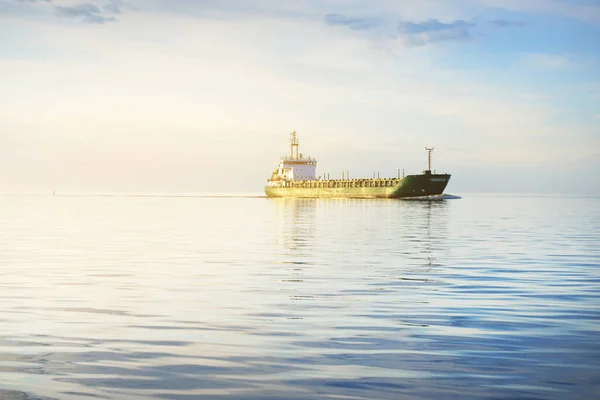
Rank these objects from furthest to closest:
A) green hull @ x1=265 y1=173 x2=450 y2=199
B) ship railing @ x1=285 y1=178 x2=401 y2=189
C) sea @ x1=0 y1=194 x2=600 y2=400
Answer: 1. ship railing @ x1=285 y1=178 x2=401 y2=189
2. green hull @ x1=265 y1=173 x2=450 y2=199
3. sea @ x1=0 y1=194 x2=600 y2=400

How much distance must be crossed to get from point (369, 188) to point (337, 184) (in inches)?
464

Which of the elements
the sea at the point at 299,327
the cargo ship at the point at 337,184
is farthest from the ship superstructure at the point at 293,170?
the sea at the point at 299,327

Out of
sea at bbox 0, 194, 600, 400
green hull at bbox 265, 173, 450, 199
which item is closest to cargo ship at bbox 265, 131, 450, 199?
green hull at bbox 265, 173, 450, 199

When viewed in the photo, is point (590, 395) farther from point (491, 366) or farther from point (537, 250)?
point (537, 250)

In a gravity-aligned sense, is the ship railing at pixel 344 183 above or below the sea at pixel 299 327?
above

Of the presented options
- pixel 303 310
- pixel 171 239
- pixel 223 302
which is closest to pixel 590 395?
pixel 303 310

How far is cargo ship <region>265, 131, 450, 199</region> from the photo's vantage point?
130 metres

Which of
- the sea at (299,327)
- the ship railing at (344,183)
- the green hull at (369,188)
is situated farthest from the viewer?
the ship railing at (344,183)

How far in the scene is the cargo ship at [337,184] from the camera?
13025cm

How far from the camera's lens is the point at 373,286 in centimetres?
1820

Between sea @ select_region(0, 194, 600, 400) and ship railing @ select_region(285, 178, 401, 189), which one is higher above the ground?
ship railing @ select_region(285, 178, 401, 189)

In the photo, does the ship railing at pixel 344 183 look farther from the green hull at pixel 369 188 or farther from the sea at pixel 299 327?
the sea at pixel 299 327

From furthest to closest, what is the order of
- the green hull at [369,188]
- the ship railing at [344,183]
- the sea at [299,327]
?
the ship railing at [344,183] → the green hull at [369,188] → the sea at [299,327]

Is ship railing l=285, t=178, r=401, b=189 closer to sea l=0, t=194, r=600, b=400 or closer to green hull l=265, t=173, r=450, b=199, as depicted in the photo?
green hull l=265, t=173, r=450, b=199
